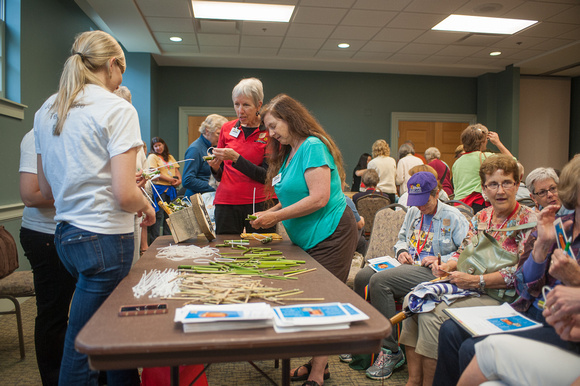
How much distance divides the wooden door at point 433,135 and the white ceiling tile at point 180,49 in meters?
4.07

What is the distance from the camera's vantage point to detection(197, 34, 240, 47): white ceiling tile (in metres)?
6.09

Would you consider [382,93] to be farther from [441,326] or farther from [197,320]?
[197,320]

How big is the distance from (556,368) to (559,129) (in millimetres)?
8881

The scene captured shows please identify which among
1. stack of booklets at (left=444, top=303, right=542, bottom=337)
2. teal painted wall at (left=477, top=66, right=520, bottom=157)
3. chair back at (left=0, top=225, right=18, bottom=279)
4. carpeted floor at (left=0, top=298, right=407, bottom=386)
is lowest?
carpeted floor at (left=0, top=298, right=407, bottom=386)

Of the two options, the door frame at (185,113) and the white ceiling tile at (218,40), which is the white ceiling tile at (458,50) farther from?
the door frame at (185,113)

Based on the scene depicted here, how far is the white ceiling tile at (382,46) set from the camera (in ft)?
20.6

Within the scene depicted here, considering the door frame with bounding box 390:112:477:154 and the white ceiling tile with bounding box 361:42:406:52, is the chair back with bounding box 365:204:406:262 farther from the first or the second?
the door frame with bounding box 390:112:477:154

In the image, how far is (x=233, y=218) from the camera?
2420 mm

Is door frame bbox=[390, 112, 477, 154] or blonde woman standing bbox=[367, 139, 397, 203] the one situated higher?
door frame bbox=[390, 112, 477, 154]

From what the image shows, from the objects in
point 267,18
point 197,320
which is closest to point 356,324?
point 197,320

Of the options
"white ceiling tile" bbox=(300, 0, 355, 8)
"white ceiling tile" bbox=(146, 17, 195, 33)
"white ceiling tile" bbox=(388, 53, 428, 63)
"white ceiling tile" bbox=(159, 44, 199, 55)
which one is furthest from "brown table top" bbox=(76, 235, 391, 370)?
"white ceiling tile" bbox=(388, 53, 428, 63)

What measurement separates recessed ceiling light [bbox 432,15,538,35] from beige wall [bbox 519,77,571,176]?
10.0 ft

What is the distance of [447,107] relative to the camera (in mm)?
8273

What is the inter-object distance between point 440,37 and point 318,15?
195 centimetres
